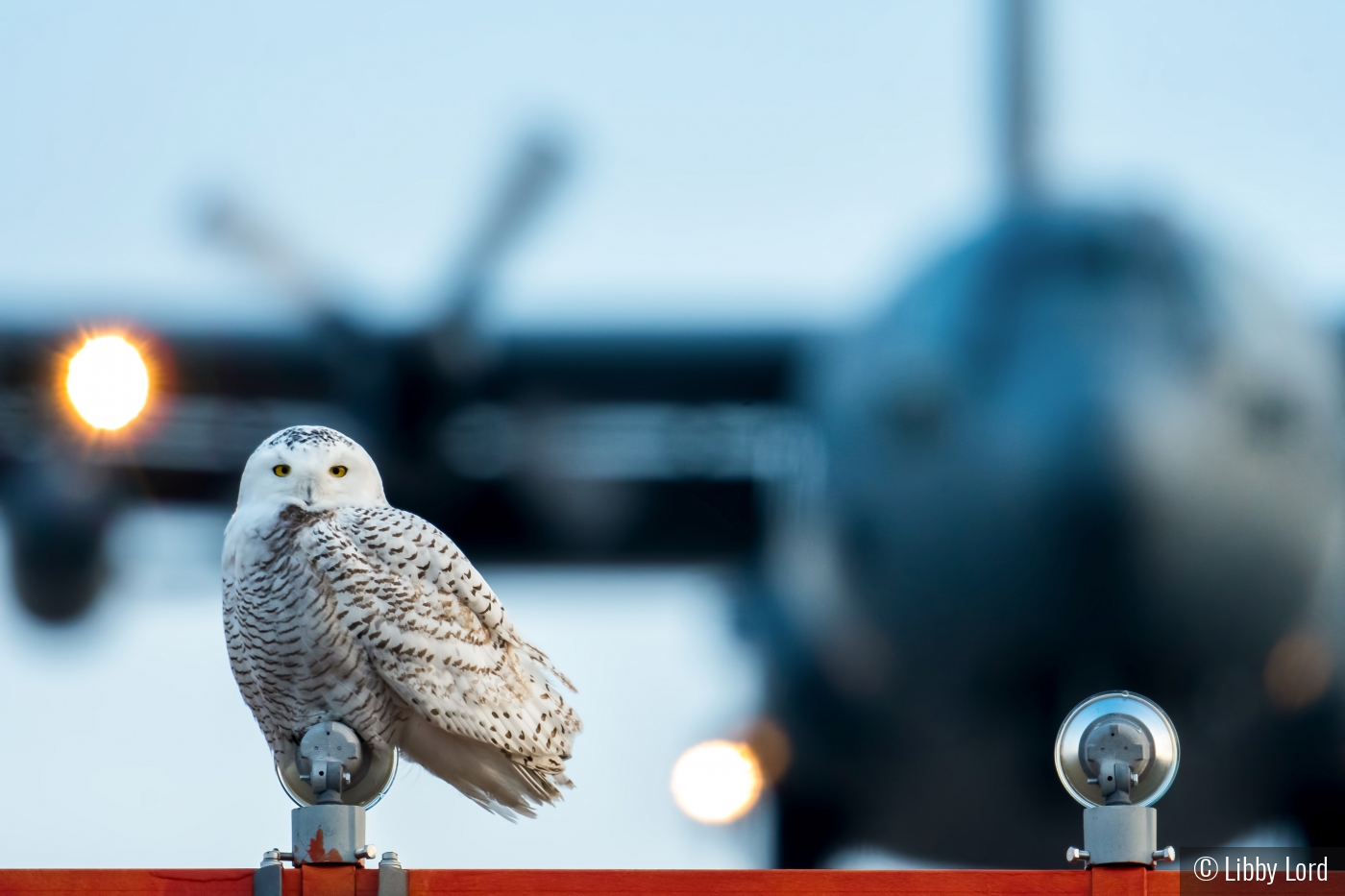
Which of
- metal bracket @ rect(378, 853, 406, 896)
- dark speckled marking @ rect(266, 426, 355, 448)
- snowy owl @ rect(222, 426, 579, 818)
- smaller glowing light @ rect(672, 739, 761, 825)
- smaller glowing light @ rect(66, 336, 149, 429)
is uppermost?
smaller glowing light @ rect(66, 336, 149, 429)

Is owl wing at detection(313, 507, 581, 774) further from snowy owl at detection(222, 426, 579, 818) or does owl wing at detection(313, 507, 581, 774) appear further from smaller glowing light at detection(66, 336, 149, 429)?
smaller glowing light at detection(66, 336, 149, 429)

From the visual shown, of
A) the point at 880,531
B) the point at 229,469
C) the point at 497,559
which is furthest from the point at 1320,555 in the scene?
the point at 229,469

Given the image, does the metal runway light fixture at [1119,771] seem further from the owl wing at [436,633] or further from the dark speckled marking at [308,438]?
the dark speckled marking at [308,438]

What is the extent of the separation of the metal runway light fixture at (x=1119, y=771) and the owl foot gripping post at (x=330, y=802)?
108 cm

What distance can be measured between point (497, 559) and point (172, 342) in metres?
3.03

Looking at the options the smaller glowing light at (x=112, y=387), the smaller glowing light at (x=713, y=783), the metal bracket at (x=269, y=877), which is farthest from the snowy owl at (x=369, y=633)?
the smaller glowing light at (x=112, y=387)

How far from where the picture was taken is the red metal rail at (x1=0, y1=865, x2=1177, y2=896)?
2988mm

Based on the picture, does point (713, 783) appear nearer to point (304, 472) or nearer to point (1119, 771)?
point (304, 472)

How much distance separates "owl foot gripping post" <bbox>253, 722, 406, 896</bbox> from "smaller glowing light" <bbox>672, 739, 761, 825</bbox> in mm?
3411

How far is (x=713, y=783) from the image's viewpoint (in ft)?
22.4

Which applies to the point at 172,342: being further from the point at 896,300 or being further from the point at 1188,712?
the point at 1188,712

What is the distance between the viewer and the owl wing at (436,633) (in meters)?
3.47

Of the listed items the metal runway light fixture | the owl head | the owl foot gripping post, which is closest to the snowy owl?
the owl head

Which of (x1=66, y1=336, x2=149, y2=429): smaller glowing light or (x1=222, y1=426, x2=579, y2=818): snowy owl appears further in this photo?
(x1=66, y1=336, x2=149, y2=429): smaller glowing light
